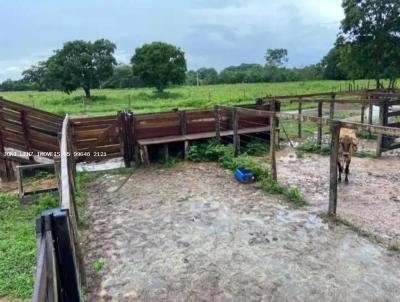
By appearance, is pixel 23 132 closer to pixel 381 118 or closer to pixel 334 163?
pixel 334 163

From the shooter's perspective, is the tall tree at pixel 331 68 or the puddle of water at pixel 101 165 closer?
the puddle of water at pixel 101 165

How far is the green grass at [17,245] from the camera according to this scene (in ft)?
14.1

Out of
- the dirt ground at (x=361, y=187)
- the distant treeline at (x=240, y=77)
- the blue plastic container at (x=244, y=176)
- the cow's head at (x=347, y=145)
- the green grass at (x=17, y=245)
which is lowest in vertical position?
the green grass at (x=17, y=245)

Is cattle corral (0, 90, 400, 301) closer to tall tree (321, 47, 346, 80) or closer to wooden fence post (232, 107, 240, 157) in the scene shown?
wooden fence post (232, 107, 240, 157)

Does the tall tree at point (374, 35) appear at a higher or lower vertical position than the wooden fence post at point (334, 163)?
higher

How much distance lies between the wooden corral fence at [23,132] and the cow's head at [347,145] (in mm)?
6596

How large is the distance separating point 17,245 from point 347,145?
20.0ft

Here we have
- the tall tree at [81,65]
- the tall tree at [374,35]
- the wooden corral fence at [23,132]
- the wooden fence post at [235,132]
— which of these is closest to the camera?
the wooden corral fence at [23,132]

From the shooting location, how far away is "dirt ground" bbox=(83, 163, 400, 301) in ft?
13.3

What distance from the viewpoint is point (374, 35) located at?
20.3 metres

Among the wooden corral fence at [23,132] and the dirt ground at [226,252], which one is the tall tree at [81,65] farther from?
the dirt ground at [226,252]

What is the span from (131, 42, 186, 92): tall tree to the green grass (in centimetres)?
3116

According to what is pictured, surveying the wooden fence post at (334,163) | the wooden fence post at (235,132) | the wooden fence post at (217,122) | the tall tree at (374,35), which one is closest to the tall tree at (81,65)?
the tall tree at (374,35)

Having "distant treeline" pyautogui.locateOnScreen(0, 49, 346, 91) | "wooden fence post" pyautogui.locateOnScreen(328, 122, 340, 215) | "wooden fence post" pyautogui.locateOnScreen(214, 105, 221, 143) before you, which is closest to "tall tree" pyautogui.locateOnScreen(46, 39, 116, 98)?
"distant treeline" pyautogui.locateOnScreen(0, 49, 346, 91)
